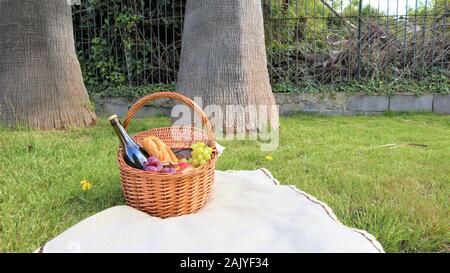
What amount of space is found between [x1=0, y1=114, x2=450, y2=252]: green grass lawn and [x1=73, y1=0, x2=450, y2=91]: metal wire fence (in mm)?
2064

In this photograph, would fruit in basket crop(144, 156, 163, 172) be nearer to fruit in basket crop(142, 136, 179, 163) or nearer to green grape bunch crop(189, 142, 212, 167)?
fruit in basket crop(142, 136, 179, 163)

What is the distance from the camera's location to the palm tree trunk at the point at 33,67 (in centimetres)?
417

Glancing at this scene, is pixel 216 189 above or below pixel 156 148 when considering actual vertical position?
below

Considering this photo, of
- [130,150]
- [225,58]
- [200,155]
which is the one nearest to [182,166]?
[200,155]

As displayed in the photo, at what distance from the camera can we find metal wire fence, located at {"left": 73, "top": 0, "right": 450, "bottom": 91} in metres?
6.23

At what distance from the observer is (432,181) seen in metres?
2.69

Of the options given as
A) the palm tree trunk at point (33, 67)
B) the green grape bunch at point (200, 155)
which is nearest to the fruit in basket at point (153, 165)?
the green grape bunch at point (200, 155)

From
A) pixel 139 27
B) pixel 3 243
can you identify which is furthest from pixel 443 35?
pixel 3 243

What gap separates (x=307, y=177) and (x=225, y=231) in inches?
46.2

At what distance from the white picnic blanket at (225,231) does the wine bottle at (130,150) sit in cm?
30

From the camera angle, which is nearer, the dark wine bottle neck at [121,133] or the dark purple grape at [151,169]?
the dark purple grape at [151,169]

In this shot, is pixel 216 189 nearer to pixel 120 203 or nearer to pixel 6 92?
pixel 120 203

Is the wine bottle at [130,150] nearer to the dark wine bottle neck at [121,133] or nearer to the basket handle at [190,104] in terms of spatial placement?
the dark wine bottle neck at [121,133]

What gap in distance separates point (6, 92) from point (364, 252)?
13.4 ft
